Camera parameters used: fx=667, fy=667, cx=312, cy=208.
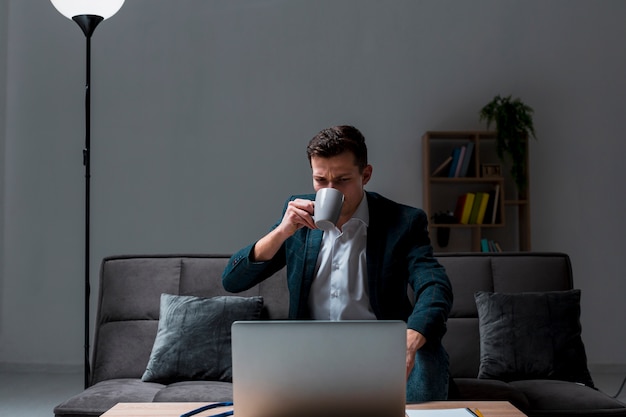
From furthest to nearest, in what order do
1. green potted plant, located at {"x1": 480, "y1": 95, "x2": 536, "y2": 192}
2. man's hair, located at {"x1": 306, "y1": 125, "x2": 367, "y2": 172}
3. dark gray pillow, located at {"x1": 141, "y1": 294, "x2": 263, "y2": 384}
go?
green potted plant, located at {"x1": 480, "y1": 95, "x2": 536, "y2": 192}, dark gray pillow, located at {"x1": 141, "y1": 294, "x2": 263, "y2": 384}, man's hair, located at {"x1": 306, "y1": 125, "x2": 367, "y2": 172}

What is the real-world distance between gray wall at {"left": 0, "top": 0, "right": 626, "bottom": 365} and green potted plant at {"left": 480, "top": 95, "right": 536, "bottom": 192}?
0.31 metres

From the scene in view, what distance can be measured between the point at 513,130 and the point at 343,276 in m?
2.93

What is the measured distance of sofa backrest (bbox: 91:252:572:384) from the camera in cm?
248

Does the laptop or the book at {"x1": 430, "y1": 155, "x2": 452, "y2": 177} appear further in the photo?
the book at {"x1": 430, "y1": 155, "x2": 452, "y2": 177}

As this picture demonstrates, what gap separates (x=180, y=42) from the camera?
185 inches

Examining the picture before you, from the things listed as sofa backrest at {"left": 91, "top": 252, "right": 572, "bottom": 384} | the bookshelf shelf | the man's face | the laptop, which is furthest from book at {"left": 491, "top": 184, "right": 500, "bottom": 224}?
the laptop

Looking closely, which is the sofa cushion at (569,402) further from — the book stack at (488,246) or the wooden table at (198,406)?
the book stack at (488,246)

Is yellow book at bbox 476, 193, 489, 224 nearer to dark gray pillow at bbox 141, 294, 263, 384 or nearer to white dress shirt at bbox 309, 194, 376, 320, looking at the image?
dark gray pillow at bbox 141, 294, 263, 384

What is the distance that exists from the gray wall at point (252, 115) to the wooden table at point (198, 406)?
331 cm

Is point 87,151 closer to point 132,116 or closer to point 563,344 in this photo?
point 132,116

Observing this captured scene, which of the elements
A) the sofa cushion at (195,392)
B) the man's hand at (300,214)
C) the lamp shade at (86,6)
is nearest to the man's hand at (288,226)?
the man's hand at (300,214)

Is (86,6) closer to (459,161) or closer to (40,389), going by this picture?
(40,389)

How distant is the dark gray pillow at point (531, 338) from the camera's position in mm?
2389

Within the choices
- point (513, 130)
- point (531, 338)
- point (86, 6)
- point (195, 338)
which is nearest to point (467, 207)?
point (513, 130)
